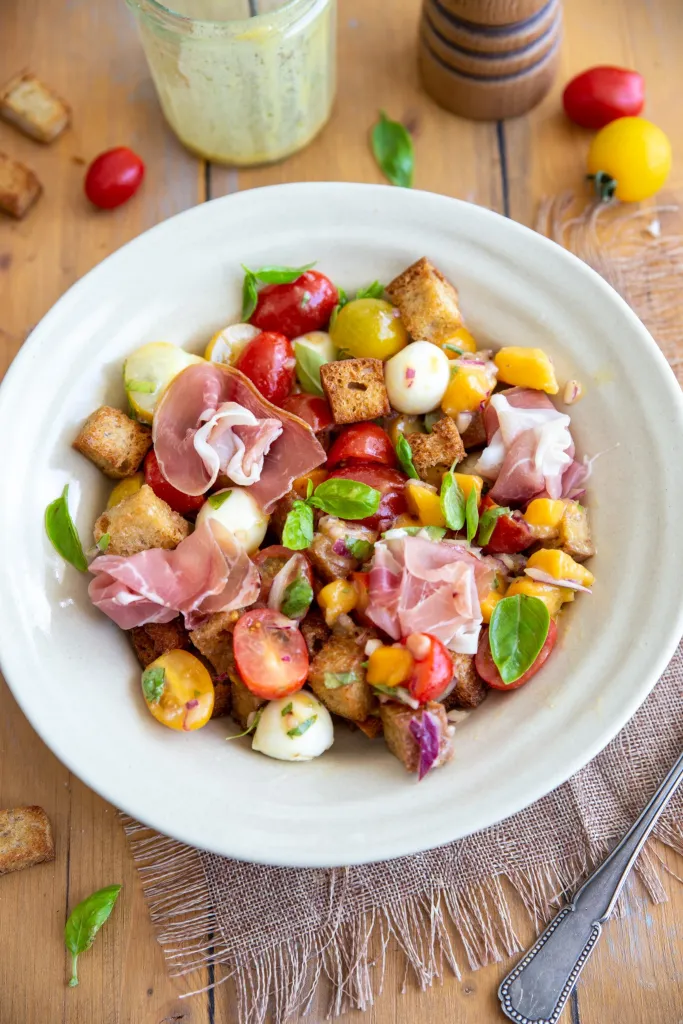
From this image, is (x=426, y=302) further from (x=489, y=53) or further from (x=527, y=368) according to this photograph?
(x=489, y=53)

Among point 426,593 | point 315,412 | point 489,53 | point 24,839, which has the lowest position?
point 24,839

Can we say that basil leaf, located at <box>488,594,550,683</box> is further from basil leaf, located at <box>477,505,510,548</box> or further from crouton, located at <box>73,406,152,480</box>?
crouton, located at <box>73,406,152,480</box>

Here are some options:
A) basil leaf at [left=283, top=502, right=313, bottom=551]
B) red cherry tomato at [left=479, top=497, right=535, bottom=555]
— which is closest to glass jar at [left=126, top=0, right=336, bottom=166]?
basil leaf at [left=283, top=502, right=313, bottom=551]

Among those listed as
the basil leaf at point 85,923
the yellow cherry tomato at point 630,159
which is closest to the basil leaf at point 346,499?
the basil leaf at point 85,923

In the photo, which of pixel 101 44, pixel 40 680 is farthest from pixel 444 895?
pixel 101 44

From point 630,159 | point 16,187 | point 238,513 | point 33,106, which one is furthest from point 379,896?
point 33,106

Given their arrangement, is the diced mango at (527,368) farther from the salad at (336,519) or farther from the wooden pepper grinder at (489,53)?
the wooden pepper grinder at (489,53)

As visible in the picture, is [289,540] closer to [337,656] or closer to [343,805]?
[337,656]
